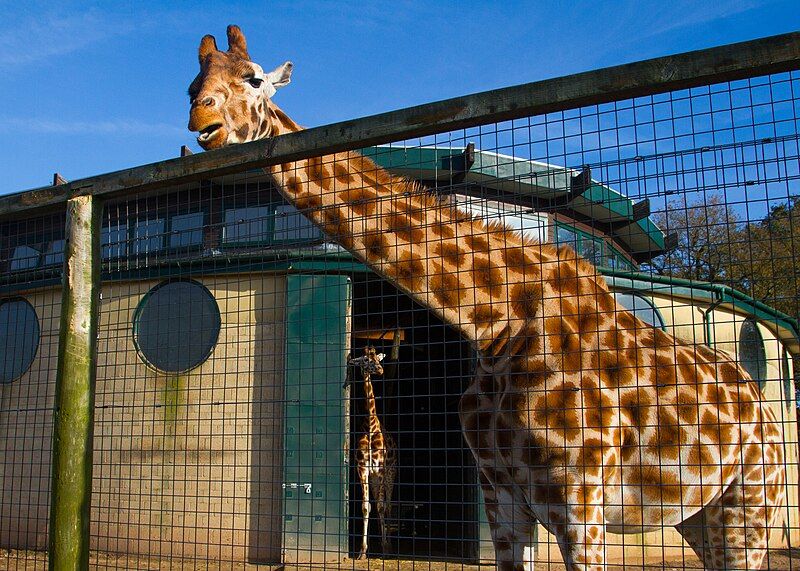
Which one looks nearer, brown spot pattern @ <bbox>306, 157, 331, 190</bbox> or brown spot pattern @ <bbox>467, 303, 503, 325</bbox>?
brown spot pattern @ <bbox>467, 303, 503, 325</bbox>

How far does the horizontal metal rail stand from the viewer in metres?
2.66

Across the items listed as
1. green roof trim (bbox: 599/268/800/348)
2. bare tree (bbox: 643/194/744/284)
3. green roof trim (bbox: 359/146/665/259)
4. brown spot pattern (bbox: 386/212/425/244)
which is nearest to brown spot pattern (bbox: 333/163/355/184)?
green roof trim (bbox: 359/146/665/259)

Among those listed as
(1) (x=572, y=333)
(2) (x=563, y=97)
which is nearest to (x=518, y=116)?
(2) (x=563, y=97)

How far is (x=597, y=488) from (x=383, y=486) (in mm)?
7555

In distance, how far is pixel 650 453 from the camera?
4.55 m

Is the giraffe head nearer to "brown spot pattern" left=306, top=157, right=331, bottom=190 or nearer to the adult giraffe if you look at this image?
the adult giraffe

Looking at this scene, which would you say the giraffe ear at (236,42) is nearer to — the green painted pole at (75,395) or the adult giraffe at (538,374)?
the adult giraffe at (538,374)

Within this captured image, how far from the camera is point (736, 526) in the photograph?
5176mm

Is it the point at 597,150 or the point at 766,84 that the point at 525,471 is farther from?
the point at 766,84

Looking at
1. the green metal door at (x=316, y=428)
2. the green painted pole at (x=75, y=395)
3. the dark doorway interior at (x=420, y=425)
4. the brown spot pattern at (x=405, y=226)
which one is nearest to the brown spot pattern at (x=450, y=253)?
the brown spot pattern at (x=405, y=226)

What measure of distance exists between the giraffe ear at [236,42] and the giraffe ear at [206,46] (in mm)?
117

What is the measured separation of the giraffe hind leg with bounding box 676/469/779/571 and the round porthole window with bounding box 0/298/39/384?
8.94 m

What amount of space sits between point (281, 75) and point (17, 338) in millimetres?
7593

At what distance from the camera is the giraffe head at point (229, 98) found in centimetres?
489
